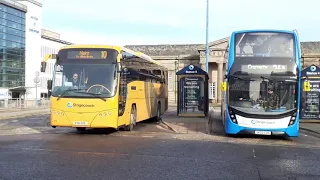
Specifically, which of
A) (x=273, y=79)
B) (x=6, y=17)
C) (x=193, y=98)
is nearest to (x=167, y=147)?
(x=273, y=79)

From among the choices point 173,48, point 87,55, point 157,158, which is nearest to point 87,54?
point 87,55

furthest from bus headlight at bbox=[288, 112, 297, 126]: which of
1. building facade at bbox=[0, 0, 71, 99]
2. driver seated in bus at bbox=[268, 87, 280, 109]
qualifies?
building facade at bbox=[0, 0, 71, 99]

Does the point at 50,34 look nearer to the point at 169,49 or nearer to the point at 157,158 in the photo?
the point at 169,49

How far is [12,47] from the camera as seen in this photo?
56.6m

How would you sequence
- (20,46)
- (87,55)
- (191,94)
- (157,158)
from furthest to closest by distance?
(20,46), (191,94), (87,55), (157,158)

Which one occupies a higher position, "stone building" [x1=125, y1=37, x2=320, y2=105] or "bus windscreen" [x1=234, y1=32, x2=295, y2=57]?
"stone building" [x1=125, y1=37, x2=320, y2=105]

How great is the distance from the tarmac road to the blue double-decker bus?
636mm

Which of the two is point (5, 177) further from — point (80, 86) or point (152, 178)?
point (80, 86)

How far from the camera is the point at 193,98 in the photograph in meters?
22.2

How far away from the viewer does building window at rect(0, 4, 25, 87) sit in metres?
53.9

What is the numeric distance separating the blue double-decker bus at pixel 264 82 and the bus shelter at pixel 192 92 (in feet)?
27.1

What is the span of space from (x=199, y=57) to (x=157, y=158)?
182ft

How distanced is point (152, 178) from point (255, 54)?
7880 mm

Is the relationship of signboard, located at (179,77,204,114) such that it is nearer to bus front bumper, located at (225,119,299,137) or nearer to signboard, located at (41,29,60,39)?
bus front bumper, located at (225,119,299,137)
